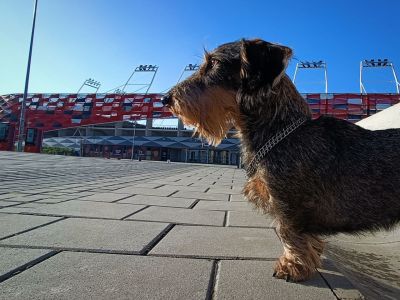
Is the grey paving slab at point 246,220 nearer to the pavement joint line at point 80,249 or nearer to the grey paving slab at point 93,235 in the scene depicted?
the grey paving slab at point 93,235

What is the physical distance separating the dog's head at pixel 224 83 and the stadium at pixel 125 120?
52931 millimetres

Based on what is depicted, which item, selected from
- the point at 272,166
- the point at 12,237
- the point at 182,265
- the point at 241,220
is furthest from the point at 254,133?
the point at 12,237

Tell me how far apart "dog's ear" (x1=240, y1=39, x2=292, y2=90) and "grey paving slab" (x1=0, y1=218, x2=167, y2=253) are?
1547 millimetres

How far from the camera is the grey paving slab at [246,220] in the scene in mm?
3824

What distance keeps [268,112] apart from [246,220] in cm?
188

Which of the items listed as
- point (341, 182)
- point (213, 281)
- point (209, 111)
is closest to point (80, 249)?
point (213, 281)

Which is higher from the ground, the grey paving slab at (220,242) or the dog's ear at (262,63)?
the dog's ear at (262,63)

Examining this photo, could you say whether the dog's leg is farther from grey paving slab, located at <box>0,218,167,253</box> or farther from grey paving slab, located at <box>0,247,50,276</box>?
grey paving slab, located at <box>0,247,50,276</box>

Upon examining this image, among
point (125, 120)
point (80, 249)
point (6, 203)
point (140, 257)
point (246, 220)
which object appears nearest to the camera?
point (140, 257)

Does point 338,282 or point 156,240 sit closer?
point 338,282

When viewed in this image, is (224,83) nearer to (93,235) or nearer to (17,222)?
(93,235)

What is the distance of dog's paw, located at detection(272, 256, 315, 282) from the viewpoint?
7.06 ft

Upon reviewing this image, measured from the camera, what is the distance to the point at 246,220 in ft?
13.4

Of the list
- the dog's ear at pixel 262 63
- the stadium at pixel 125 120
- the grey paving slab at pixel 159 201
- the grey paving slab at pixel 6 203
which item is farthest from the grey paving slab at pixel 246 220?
the stadium at pixel 125 120
